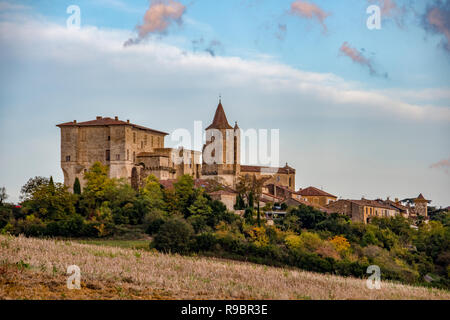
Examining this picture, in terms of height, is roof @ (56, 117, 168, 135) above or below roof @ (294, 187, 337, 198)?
above

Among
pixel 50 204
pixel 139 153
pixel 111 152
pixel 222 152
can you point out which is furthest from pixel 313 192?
pixel 50 204

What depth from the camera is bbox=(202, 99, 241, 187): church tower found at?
A: 231ft

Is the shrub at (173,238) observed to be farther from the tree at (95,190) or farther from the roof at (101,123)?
the roof at (101,123)

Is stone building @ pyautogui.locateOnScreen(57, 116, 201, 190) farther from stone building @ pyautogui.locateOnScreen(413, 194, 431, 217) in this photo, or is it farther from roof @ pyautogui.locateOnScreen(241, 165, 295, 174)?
stone building @ pyautogui.locateOnScreen(413, 194, 431, 217)

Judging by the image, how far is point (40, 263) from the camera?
22.4 metres

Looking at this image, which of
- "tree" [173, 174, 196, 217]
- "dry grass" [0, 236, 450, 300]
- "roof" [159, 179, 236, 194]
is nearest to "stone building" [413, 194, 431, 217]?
"roof" [159, 179, 236, 194]

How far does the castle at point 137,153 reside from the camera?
6562 centimetres

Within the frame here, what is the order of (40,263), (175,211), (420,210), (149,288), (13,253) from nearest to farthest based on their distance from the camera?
1. (149,288)
2. (40,263)
3. (13,253)
4. (175,211)
5. (420,210)

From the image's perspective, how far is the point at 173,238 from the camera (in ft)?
125

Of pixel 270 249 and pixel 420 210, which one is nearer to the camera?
pixel 270 249

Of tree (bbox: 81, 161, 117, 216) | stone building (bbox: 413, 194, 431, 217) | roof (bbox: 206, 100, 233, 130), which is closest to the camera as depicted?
tree (bbox: 81, 161, 117, 216)
